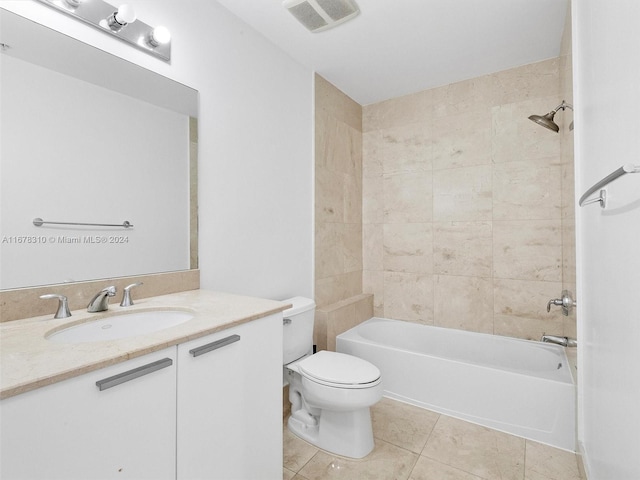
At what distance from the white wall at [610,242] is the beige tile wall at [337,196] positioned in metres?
1.64

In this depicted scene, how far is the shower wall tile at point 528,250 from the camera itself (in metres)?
2.37

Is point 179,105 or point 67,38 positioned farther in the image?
point 179,105

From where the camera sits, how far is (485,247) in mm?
2621

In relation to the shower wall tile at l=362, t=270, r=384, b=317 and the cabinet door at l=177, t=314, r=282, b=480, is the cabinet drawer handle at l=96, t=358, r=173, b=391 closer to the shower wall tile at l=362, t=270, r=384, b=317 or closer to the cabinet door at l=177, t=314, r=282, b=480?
the cabinet door at l=177, t=314, r=282, b=480

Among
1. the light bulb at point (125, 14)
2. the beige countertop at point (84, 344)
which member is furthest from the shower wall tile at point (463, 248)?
the light bulb at point (125, 14)

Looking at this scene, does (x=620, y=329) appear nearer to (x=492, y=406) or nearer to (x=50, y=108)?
(x=492, y=406)

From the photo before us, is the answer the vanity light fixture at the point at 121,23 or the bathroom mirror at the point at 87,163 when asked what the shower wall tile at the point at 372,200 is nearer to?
the bathroom mirror at the point at 87,163

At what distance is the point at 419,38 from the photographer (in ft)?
7.01

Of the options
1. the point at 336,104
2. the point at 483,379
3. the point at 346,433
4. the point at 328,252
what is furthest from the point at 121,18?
the point at 483,379

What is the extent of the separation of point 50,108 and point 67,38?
29 cm

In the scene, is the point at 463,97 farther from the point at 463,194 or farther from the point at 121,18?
the point at 121,18

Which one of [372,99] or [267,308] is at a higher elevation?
[372,99]

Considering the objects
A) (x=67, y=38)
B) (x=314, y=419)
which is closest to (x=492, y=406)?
(x=314, y=419)

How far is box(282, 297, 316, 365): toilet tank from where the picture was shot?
1.90 m
